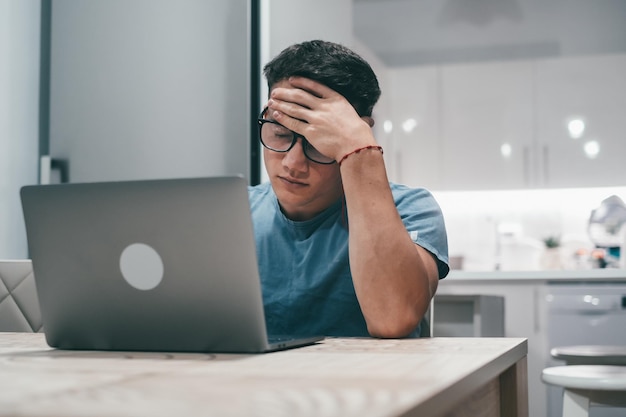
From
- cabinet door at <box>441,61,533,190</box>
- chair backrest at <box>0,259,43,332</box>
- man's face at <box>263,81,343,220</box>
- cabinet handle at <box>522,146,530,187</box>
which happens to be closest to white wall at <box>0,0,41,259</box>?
chair backrest at <box>0,259,43,332</box>

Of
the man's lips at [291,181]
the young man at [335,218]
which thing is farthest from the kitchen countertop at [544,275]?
the man's lips at [291,181]

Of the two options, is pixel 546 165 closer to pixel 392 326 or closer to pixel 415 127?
pixel 415 127

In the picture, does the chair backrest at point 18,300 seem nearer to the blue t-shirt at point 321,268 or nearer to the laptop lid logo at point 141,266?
the blue t-shirt at point 321,268

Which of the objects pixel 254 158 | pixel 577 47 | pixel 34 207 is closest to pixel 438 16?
pixel 577 47

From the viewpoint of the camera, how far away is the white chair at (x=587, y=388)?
177 cm

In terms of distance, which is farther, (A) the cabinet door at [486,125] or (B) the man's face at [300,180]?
(A) the cabinet door at [486,125]

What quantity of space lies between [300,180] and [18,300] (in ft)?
2.20

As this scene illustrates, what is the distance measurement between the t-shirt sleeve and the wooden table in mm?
327

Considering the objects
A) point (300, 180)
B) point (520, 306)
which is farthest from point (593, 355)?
point (300, 180)

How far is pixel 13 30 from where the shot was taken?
2682 millimetres

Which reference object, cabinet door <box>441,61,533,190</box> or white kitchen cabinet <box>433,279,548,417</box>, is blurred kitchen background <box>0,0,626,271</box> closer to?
cabinet door <box>441,61,533,190</box>

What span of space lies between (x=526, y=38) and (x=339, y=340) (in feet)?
13.3

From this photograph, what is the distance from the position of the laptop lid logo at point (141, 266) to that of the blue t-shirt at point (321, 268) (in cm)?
52

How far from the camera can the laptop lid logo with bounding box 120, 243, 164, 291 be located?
2.89 ft
